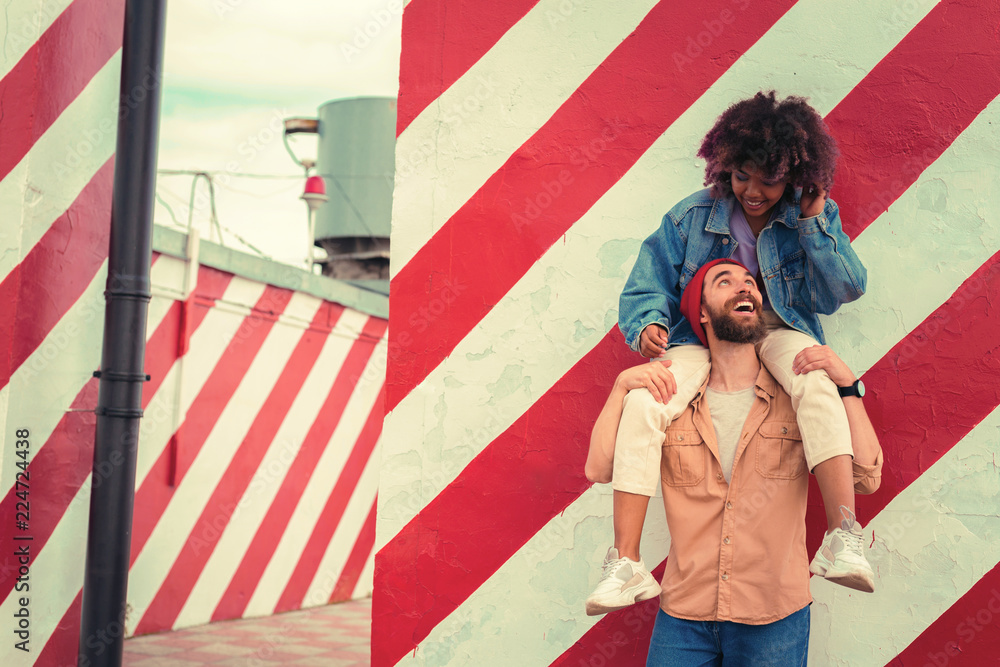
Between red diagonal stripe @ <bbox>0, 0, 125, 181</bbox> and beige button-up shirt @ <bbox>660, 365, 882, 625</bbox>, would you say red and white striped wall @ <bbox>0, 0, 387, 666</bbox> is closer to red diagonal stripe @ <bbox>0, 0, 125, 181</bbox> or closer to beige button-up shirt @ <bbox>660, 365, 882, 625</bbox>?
red diagonal stripe @ <bbox>0, 0, 125, 181</bbox>

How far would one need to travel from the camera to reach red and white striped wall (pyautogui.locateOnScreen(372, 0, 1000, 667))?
2756 mm

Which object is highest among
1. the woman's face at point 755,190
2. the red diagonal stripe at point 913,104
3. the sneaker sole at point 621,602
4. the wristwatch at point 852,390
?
the red diagonal stripe at point 913,104

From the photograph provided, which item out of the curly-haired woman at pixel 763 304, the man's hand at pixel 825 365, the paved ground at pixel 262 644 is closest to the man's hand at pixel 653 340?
the curly-haired woman at pixel 763 304

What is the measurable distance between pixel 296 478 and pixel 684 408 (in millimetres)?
5517

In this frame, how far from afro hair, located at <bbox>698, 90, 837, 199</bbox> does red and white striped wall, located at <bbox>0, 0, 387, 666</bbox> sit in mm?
2700

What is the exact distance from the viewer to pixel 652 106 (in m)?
3.08

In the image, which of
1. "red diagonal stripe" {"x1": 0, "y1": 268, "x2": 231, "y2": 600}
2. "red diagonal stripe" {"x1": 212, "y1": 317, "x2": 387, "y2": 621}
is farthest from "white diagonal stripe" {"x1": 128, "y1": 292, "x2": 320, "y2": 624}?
"red diagonal stripe" {"x1": 0, "y1": 268, "x2": 231, "y2": 600}

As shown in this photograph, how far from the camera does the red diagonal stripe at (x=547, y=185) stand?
3076 millimetres

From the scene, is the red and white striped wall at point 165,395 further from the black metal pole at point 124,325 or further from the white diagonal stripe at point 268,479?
the black metal pole at point 124,325

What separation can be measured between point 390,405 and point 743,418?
1240 millimetres

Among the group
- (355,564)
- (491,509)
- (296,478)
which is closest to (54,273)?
(491,509)

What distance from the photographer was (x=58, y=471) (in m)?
3.73

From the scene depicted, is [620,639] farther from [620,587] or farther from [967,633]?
[967,633]

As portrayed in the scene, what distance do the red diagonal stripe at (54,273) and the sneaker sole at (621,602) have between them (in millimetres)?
2586
